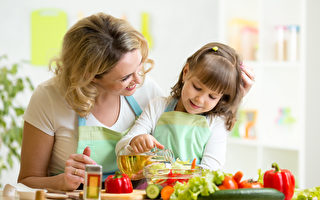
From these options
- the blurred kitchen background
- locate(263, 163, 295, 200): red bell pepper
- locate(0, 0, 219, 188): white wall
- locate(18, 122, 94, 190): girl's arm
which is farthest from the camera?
locate(0, 0, 219, 188): white wall

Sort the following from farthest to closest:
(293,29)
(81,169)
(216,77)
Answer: (293,29) → (216,77) → (81,169)

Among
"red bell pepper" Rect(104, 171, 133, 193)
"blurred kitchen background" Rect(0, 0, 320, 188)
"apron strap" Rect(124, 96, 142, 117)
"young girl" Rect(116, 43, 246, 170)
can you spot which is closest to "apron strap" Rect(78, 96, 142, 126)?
"apron strap" Rect(124, 96, 142, 117)

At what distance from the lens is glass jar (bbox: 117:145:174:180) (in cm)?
158

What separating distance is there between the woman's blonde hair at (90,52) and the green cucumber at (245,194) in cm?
73

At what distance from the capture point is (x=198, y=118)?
1.83 metres

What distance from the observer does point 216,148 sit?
181 centimetres

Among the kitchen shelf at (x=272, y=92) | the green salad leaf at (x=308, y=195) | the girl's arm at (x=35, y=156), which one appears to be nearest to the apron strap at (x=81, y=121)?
the girl's arm at (x=35, y=156)

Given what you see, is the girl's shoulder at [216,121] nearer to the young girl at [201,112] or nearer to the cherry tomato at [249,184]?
the young girl at [201,112]

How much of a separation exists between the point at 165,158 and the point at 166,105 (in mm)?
400

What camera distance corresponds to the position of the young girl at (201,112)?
1752 millimetres

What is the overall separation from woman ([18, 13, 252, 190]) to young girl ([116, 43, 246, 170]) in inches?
4.5

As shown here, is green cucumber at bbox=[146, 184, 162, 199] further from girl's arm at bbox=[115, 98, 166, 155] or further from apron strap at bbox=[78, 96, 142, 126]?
apron strap at bbox=[78, 96, 142, 126]

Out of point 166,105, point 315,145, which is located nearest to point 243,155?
point 315,145

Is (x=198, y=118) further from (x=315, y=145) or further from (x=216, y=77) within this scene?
(x=315, y=145)
